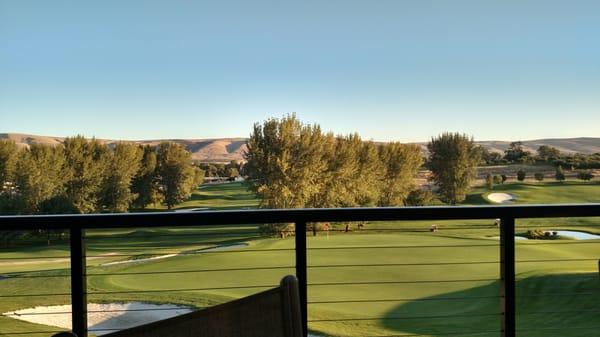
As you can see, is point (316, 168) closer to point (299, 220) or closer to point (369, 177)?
point (369, 177)

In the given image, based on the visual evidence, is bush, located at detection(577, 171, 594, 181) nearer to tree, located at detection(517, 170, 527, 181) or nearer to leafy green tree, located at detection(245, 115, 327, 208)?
tree, located at detection(517, 170, 527, 181)

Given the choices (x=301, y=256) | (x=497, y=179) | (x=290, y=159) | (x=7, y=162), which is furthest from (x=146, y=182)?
(x=301, y=256)

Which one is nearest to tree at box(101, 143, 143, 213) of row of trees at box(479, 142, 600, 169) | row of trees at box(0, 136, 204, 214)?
row of trees at box(0, 136, 204, 214)

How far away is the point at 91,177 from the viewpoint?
2206 cm

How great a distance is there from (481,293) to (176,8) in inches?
502

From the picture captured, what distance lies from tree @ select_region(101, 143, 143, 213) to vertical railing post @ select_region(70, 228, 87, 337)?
20693 millimetres

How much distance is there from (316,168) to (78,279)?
23693 mm

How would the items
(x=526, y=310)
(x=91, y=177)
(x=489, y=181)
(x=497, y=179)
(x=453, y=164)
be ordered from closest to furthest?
(x=526, y=310) → (x=497, y=179) → (x=489, y=181) → (x=453, y=164) → (x=91, y=177)

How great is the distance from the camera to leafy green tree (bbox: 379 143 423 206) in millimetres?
22844

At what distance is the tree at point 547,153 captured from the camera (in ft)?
45.4

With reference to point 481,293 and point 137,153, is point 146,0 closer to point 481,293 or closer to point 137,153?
point 137,153

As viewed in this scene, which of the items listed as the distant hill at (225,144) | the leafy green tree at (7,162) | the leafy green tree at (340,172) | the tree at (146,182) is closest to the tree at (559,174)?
the distant hill at (225,144)

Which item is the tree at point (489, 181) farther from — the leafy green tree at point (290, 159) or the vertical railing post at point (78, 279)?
the vertical railing post at point (78, 279)

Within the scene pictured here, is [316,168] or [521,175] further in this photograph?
[316,168]
